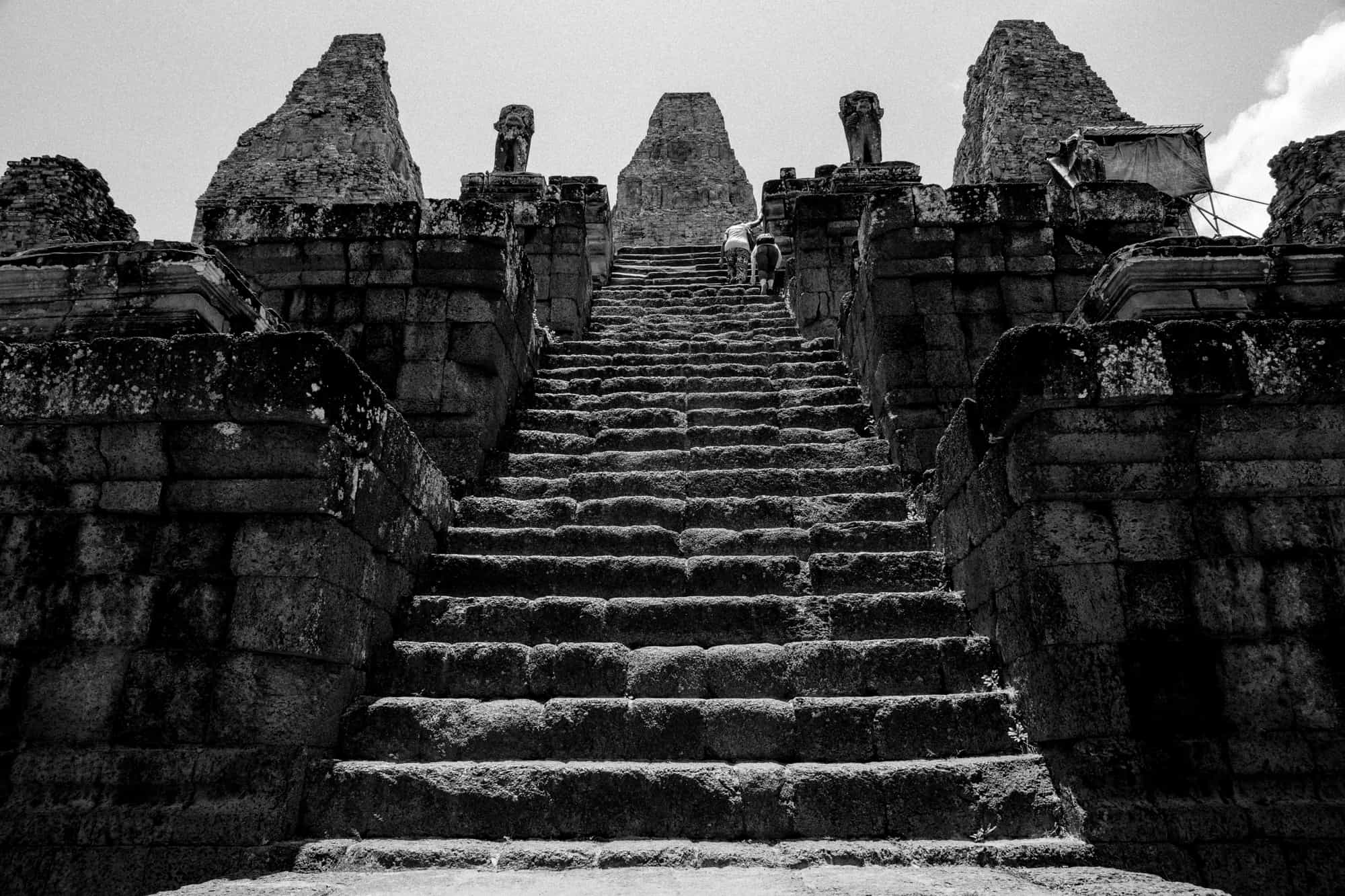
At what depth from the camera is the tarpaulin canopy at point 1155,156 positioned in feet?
60.8

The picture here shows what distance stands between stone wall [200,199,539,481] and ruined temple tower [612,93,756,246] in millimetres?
21543

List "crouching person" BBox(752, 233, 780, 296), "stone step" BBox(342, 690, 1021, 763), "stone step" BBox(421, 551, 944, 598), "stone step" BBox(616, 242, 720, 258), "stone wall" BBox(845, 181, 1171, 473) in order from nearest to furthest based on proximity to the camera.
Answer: "stone step" BBox(342, 690, 1021, 763), "stone step" BBox(421, 551, 944, 598), "stone wall" BBox(845, 181, 1171, 473), "crouching person" BBox(752, 233, 780, 296), "stone step" BBox(616, 242, 720, 258)

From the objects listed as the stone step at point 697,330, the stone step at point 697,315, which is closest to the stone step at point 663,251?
the stone step at point 697,315

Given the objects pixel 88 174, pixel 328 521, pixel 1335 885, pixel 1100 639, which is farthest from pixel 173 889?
pixel 88 174

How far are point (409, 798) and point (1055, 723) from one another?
271cm

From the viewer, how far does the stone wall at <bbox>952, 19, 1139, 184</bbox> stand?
24.6 metres

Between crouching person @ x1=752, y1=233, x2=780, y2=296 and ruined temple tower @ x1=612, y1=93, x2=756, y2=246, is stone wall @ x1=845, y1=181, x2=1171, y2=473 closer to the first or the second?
crouching person @ x1=752, y1=233, x2=780, y2=296

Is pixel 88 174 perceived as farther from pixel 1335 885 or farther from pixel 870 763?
pixel 1335 885

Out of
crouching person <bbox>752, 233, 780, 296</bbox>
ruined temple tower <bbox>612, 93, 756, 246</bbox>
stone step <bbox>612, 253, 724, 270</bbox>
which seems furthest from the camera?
ruined temple tower <bbox>612, 93, 756, 246</bbox>

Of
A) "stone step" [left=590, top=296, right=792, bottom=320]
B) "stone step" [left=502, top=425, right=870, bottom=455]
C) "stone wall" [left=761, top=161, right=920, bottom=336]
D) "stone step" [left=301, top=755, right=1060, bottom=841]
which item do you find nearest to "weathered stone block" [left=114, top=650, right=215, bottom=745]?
"stone step" [left=301, top=755, right=1060, bottom=841]

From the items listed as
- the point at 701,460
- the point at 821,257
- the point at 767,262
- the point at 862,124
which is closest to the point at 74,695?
the point at 701,460

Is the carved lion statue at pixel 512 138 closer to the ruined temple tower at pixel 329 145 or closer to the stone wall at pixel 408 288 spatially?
the ruined temple tower at pixel 329 145

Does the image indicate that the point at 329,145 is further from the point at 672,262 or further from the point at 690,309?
the point at 690,309

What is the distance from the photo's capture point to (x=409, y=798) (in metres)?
3.32
